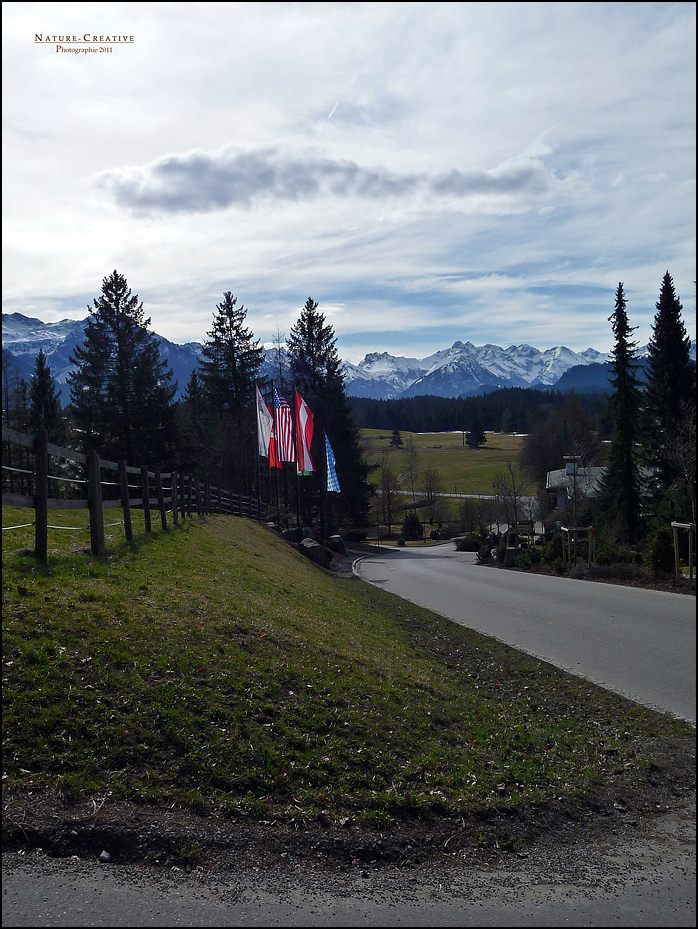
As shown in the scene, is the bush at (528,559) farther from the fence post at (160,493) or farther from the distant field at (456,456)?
the distant field at (456,456)

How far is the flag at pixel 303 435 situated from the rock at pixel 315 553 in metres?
3.57

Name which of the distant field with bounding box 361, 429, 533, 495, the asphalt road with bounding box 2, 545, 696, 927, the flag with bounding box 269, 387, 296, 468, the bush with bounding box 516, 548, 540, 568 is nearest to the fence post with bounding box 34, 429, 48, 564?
the asphalt road with bounding box 2, 545, 696, 927

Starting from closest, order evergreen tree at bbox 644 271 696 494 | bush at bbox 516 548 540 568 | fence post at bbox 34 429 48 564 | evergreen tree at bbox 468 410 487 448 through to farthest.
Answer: fence post at bbox 34 429 48 564 → bush at bbox 516 548 540 568 → evergreen tree at bbox 644 271 696 494 → evergreen tree at bbox 468 410 487 448

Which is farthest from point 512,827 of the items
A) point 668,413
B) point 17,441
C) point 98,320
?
point 98,320

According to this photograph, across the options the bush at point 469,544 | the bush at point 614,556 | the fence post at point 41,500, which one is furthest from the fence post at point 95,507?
the bush at point 469,544

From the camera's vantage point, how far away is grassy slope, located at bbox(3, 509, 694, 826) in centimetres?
432

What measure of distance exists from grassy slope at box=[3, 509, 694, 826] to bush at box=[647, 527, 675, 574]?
11.4m

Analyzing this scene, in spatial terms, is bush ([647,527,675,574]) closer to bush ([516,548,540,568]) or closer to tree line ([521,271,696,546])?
bush ([516,548,540,568])

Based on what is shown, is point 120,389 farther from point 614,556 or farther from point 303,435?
point 614,556

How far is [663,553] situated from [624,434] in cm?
2383

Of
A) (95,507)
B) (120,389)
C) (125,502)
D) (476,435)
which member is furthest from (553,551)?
(476,435)

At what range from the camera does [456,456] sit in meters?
139

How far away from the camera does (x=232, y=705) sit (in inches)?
204

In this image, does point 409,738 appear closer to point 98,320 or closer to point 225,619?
point 225,619
